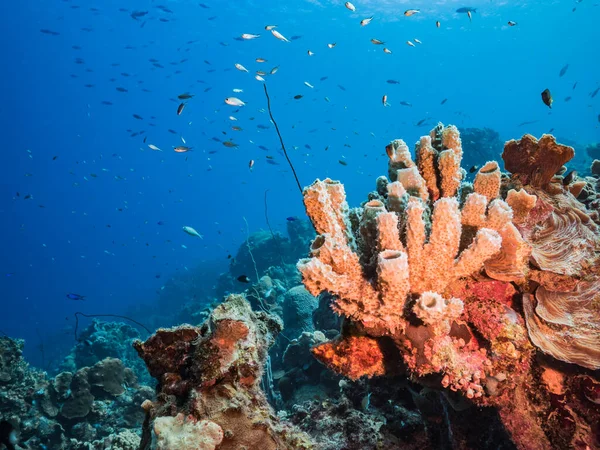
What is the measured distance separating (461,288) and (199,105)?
110 metres

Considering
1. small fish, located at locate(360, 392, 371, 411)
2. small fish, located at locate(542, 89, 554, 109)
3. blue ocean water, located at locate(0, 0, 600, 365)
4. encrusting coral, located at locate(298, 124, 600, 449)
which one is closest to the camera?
encrusting coral, located at locate(298, 124, 600, 449)

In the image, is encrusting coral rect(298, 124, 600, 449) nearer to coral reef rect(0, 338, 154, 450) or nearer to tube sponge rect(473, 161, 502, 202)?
tube sponge rect(473, 161, 502, 202)

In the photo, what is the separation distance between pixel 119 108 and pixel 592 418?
4793 inches

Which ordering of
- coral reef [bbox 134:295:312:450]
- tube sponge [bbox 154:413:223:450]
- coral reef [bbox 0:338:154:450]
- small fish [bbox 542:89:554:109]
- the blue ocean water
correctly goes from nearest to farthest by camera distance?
1. tube sponge [bbox 154:413:223:450]
2. coral reef [bbox 134:295:312:450]
3. small fish [bbox 542:89:554:109]
4. coral reef [bbox 0:338:154:450]
5. the blue ocean water

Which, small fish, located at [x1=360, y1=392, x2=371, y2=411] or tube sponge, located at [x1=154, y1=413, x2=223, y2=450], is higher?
tube sponge, located at [x1=154, y1=413, x2=223, y2=450]

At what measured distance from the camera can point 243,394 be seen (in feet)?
6.89

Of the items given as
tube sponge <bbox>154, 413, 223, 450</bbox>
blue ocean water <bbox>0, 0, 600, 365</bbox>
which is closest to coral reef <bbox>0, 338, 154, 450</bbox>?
tube sponge <bbox>154, 413, 223, 450</bbox>

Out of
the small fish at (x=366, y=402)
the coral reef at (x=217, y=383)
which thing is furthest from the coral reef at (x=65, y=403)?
the coral reef at (x=217, y=383)

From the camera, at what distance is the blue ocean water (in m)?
56.3

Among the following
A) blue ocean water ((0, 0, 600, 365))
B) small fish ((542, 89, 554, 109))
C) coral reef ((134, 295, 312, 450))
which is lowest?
blue ocean water ((0, 0, 600, 365))

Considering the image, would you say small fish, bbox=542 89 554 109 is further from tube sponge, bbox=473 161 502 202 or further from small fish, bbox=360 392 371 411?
small fish, bbox=360 392 371 411

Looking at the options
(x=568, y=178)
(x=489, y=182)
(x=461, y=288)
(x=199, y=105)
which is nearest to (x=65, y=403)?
(x=461, y=288)

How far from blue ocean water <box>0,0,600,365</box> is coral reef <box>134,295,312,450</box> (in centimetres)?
2356

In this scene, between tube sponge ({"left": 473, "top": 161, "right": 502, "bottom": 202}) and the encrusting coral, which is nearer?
the encrusting coral
